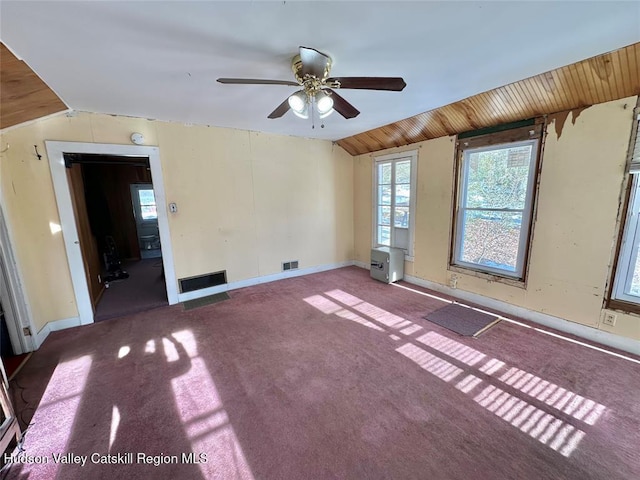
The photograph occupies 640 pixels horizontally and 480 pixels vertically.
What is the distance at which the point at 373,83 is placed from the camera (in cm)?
182

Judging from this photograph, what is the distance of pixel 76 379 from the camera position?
221 centimetres

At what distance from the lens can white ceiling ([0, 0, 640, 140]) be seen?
1.46 metres

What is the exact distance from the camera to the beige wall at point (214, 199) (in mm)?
2803

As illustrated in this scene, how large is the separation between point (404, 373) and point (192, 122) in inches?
156

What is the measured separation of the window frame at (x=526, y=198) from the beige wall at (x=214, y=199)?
7.29 feet

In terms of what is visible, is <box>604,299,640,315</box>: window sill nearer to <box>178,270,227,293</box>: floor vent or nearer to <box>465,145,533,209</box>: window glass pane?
<box>465,145,533,209</box>: window glass pane

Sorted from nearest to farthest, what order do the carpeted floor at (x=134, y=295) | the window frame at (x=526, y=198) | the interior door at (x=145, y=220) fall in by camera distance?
the window frame at (x=526, y=198)
the carpeted floor at (x=134, y=295)
the interior door at (x=145, y=220)

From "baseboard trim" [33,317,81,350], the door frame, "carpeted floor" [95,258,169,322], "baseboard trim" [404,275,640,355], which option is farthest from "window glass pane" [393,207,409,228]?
"baseboard trim" [33,317,81,350]

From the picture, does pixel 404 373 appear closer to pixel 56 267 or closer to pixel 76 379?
pixel 76 379

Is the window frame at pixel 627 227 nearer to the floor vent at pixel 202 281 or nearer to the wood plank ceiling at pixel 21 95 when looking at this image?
the floor vent at pixel 202 281

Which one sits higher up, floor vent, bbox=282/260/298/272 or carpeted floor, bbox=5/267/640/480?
floor vent, bbox=282/260/298/272

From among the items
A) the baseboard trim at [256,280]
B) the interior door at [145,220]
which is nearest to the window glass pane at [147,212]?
the interior door at [145,220]

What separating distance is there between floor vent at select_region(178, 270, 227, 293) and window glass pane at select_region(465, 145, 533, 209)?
382cm

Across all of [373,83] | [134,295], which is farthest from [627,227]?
[134,295]
